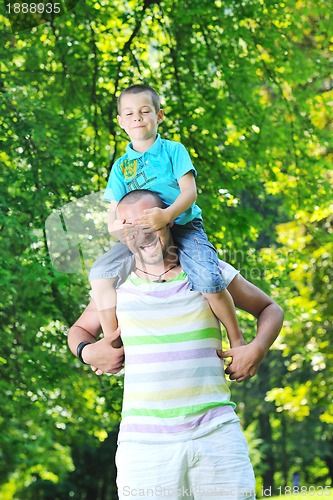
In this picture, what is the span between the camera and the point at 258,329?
7.28 feet

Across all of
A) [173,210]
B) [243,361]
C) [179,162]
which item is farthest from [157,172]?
[243,361]

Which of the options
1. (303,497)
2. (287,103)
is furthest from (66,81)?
(303,497)

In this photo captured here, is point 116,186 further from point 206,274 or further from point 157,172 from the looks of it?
point 206,274

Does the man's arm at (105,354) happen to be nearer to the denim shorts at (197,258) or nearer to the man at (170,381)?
the man at (170,381)

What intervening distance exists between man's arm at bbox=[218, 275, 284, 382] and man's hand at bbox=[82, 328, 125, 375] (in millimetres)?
251

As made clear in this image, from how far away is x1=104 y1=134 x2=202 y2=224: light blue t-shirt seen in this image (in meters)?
2.37

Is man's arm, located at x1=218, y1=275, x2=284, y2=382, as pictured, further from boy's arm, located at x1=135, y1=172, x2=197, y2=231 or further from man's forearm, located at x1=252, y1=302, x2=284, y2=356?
boy's arm, located at x1=135, y1=172, x2=197, y2=231

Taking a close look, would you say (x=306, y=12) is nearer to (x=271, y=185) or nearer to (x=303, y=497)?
(x=271, y=185)

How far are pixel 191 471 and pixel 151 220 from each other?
1.82 ft

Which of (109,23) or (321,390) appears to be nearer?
(109,23)

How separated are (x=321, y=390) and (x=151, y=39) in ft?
16.5

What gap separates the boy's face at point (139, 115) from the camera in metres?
2.38

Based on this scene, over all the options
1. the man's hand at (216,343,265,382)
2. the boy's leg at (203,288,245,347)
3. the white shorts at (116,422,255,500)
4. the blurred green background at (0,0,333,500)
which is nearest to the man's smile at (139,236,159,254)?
the boy's leg at (203,288,245,347)

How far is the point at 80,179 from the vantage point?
690 centimetres
